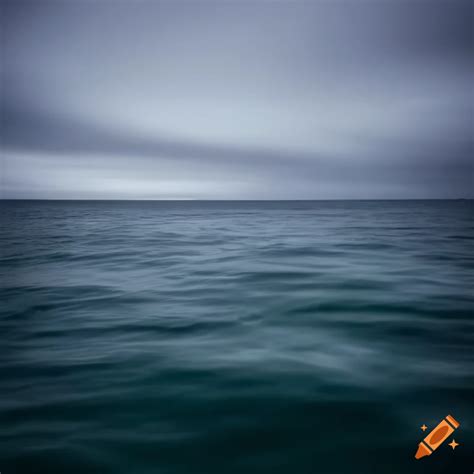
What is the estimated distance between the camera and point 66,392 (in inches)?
131

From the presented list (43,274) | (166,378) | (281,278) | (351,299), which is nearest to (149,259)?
(43,274)

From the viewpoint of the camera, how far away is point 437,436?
8.63ft

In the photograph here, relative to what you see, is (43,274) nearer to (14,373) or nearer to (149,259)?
(149,259)

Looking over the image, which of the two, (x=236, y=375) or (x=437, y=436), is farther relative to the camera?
(x=236, y=375)

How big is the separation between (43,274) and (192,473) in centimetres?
862

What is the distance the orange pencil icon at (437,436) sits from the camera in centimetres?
250

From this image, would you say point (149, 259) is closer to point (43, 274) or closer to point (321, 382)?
point (43, 274)

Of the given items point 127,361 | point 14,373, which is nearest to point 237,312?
point 127,361

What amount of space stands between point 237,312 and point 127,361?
2193mm

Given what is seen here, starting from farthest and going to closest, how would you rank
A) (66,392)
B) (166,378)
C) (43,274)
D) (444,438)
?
(43,274)
(166,378)
(66,392)
(444,438)

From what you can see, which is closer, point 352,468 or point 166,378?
point 352,468

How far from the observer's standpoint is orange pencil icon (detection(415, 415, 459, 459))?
2496mm

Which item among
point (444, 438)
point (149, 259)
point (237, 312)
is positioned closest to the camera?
point (444, 438)

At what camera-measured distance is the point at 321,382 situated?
3408 millimetres
